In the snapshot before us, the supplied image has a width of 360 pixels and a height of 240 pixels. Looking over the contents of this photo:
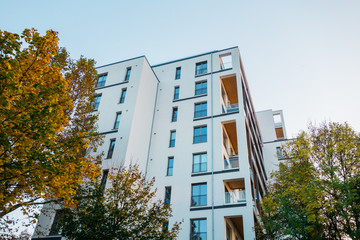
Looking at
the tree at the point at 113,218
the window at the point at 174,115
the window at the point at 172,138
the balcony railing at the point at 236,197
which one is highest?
the window at the point at 174,115

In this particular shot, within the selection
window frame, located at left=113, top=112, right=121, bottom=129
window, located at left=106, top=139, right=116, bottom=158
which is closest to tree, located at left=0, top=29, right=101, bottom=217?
window, located at left=106, top=139, right=116, bottom=158

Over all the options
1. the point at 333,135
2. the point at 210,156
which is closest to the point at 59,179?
the point at 333,135

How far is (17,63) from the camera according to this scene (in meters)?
8.69

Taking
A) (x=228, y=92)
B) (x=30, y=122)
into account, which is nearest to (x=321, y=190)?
(x=30, y=122)

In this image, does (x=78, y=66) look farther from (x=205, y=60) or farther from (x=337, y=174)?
(x=205, y=60)

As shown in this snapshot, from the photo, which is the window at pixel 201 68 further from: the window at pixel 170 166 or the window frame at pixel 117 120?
the window at pixel 170 166

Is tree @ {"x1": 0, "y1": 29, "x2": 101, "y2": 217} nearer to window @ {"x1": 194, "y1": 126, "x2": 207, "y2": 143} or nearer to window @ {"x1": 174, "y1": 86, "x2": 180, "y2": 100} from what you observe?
window @ {"x1": 194, "y1": 126, "x2": 207, "y2": 143}

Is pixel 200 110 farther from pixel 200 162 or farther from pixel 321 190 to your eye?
pixel 321 190

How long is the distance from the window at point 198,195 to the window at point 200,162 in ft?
4.49

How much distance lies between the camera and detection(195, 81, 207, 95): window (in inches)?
1153

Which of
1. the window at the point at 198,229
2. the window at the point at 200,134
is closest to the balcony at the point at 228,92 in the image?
the window at the point at 200,134

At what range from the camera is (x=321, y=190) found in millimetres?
13469

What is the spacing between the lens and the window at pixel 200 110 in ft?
90.8

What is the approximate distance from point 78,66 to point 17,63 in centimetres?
816
